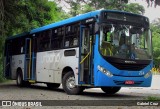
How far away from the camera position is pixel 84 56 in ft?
45.7

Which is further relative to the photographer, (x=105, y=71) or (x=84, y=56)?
(x=84, y=56)

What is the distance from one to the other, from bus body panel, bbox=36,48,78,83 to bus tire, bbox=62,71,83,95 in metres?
0.40

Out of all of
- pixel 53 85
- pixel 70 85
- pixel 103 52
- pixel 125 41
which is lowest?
pixel 53 85

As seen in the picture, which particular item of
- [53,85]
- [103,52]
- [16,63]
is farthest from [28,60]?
[103,52]

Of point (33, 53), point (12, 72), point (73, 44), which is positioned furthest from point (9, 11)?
point (73, 44)

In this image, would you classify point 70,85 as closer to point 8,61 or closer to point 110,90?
point 110,90

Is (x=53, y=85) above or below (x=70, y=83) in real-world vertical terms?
below

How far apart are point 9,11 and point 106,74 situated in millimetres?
8383

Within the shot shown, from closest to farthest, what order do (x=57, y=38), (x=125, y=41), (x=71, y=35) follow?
(x=125, y=41) < (x=71, y=35) < (x=57, y=38)

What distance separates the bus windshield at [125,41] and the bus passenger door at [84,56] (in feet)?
2.56

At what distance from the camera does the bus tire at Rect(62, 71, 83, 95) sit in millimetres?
14468

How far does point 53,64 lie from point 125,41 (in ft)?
13.7

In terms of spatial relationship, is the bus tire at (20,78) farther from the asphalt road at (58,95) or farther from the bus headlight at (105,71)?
the bus headlight at (105,71)

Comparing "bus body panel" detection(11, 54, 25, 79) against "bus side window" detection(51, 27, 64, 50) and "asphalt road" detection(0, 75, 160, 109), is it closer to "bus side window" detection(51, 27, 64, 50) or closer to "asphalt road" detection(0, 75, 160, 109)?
"asphalt road" detection(0, 75, 160, 109)
